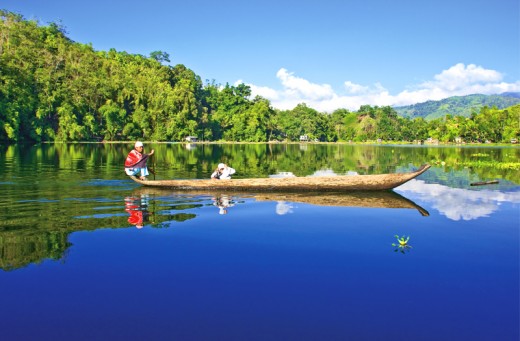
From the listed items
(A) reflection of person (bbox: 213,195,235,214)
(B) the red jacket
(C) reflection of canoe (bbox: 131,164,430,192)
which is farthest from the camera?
(B) the red jacket

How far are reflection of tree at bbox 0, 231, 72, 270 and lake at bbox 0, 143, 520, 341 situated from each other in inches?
1.4

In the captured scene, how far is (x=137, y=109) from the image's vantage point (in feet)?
282

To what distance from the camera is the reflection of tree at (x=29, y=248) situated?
7.36 metres

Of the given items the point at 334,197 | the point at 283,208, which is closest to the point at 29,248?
the point at 283,208

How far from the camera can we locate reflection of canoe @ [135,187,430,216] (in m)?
13.6

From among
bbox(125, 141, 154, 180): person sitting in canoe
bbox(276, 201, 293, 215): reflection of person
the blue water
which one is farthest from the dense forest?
the blue water

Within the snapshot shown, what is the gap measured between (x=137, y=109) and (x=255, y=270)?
3328 inches

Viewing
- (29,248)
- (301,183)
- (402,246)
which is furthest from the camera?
(301,183)

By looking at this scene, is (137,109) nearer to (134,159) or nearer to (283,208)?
(134,159)

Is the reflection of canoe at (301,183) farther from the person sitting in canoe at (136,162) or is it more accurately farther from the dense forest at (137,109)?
the dense forest at (137,109)

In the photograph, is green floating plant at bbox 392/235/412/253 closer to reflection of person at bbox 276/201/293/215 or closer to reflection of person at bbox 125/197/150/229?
reflection of person at bbox 276/201/293/215

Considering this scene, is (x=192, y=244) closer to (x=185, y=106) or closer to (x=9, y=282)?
(x=9, y=282)

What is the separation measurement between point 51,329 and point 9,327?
0.55 metres

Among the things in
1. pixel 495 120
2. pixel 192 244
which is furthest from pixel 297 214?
pixel 495 120
